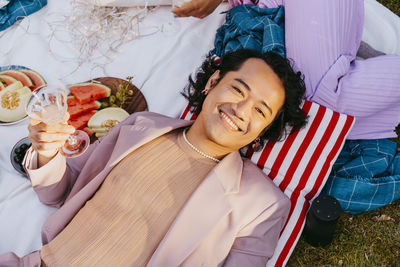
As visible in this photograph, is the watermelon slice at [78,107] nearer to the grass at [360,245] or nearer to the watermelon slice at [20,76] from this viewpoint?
the watermelon slice at [20,76]

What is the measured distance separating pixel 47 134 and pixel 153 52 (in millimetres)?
2182

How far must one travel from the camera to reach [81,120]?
144 inches

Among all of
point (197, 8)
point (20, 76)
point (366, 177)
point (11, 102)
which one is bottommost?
point (366, 177)

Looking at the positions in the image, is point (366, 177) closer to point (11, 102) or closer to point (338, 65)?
point (338, 65)

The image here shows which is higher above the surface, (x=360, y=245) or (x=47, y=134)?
(x=47, y=134)

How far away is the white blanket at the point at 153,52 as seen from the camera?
4.01m

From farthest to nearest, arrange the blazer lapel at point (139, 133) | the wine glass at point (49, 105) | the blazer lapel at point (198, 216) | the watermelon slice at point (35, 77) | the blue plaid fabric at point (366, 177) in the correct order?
1. the watermelon slice at point (35, 77)
2. the blue plaid fabric at point (366, 177)
3. the blazer lapel at point (139, 133)
4. the blazer lapel at point (198, 216)
5. the wine glass at point (49, 105)

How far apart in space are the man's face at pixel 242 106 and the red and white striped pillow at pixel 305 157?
559mm

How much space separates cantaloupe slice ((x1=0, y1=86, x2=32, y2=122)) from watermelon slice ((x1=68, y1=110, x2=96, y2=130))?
51 centimetres

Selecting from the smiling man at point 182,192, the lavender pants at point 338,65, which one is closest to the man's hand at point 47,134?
the smiling man at point 182,192

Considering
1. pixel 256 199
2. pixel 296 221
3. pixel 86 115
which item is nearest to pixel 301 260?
pixel 296 221

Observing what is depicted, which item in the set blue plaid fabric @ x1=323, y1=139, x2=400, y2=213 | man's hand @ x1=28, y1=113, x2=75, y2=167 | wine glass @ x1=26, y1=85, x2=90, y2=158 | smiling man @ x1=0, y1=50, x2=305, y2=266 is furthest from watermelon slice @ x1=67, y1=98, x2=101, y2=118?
blue plaid fabric @ x1=323, y1=139, x2=400, y2=213

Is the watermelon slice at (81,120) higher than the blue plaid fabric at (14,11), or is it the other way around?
the blue plaid fabric at (14,11)

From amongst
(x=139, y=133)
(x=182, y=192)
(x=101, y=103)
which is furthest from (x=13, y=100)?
(x=182, y=192)
